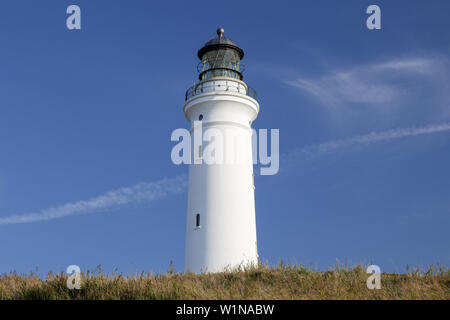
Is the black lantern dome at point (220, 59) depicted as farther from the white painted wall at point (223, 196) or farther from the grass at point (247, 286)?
the grass at point (247, 286)

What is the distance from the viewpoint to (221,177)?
21.8 m

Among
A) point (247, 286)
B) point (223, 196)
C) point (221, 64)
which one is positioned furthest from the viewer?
point (221, 64)

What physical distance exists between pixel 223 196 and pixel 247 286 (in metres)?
11.3

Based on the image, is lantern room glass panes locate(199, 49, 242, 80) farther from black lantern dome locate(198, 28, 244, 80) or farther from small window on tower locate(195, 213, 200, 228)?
small window on tower locate(195, 213, 200, 228)

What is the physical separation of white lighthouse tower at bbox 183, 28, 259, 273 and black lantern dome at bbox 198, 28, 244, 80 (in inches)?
2.1

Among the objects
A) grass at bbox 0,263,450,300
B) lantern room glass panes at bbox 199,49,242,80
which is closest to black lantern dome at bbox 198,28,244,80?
lantern room glass panes at bbox 199,49,242,80

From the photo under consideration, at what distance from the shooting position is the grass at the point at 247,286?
9617mm

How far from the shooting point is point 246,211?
21.6 metres

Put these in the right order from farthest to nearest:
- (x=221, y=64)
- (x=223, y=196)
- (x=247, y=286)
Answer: (x=221, y=64) < (x=223, y=196) < (x=247, y=286)

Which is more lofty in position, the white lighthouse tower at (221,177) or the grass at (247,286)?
the white lighthouse tower at (221,177)

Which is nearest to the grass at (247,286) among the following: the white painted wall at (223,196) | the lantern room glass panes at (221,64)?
the white painted wall at (223,196)

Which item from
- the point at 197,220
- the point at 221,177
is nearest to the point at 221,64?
the point at 221,177

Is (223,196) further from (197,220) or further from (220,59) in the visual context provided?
(220,59)
